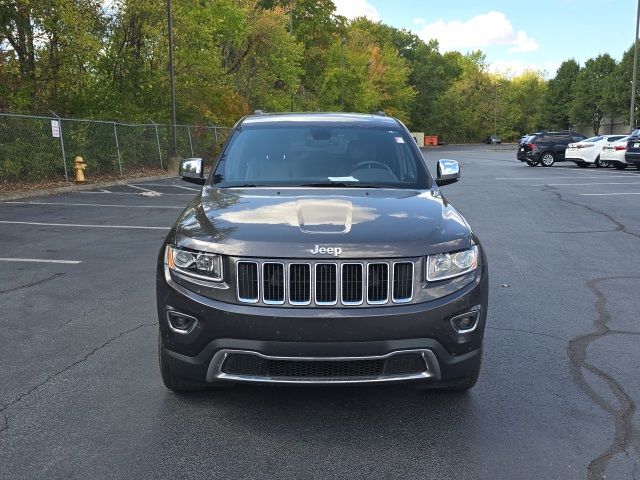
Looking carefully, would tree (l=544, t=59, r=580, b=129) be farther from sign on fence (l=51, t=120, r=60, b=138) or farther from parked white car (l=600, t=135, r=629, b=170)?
sign on fence (l=51, t=120, r=60, b=138)

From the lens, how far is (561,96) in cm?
8394

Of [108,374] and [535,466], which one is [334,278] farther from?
[108,374]

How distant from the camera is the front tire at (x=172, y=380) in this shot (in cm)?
352

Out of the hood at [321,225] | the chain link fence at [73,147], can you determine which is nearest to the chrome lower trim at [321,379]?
the hood at [321,225]

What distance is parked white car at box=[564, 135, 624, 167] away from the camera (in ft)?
93.4

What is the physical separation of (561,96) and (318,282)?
293 feet

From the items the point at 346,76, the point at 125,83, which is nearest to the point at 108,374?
the point at 125,83

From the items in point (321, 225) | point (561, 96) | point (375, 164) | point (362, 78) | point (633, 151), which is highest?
point (362, 78)

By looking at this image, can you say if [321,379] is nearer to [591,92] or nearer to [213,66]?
[213,66]

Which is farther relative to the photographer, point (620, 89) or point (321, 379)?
point (620, 89)

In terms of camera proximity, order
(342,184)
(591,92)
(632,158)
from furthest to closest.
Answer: (591,92) → (632,158) → (342,184)

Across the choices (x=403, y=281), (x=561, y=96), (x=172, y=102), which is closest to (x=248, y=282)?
(x=403, y=281)

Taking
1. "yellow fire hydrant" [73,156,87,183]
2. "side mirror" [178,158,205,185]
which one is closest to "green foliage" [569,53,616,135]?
"yellow fire hydrant" [73,156,87,183]

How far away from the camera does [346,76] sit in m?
60.6
